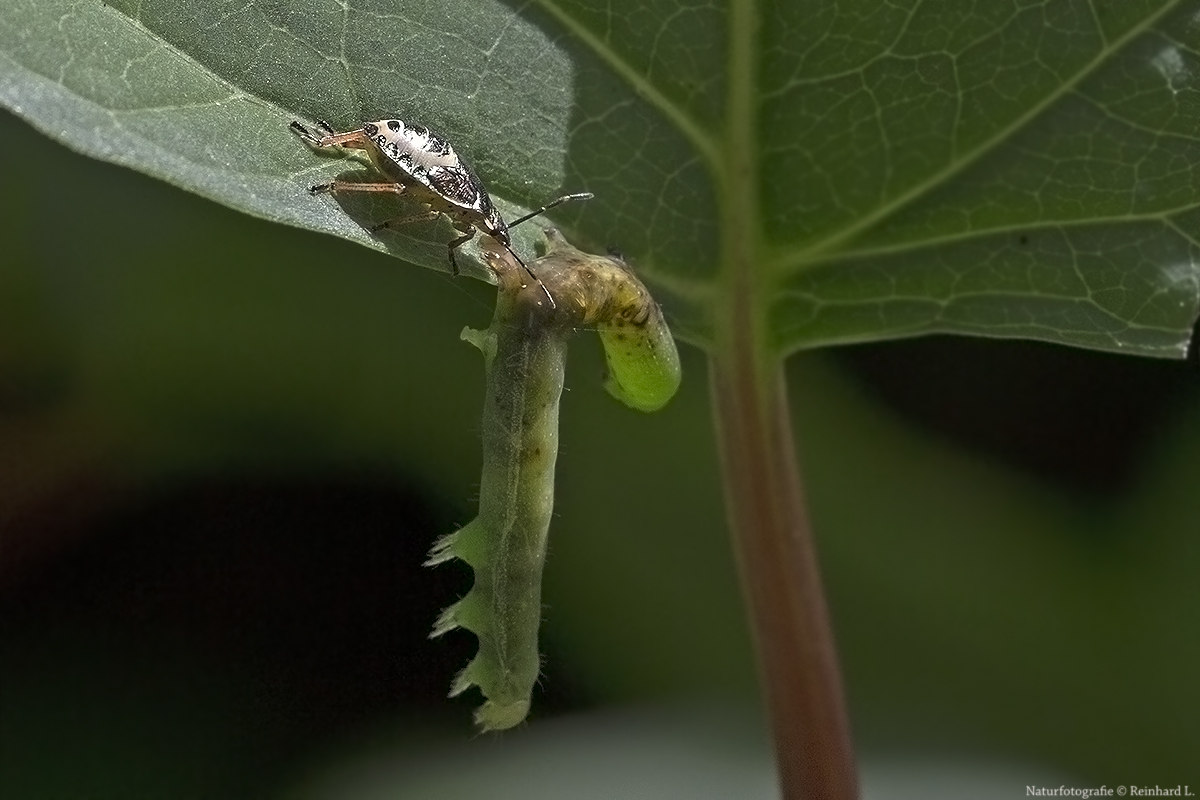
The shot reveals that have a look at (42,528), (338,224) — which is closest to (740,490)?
(338,224)

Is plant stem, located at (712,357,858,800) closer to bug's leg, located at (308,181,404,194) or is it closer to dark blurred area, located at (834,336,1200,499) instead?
bug's leg, located at (308,181,404,194)

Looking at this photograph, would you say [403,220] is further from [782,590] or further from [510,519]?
[782,590]

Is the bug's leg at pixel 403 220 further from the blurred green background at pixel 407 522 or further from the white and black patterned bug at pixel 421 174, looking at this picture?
the blurred green background at pixel 407 522

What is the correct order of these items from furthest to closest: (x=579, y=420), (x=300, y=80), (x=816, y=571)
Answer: (x=579, y=420)
(x=816, y=571)
(x=300, y=80)

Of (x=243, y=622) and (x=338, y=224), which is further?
(x=243, y=622)

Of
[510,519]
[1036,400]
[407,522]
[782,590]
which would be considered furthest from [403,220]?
[1036,400]

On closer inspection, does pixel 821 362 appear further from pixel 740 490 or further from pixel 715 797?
pixel 740 490
